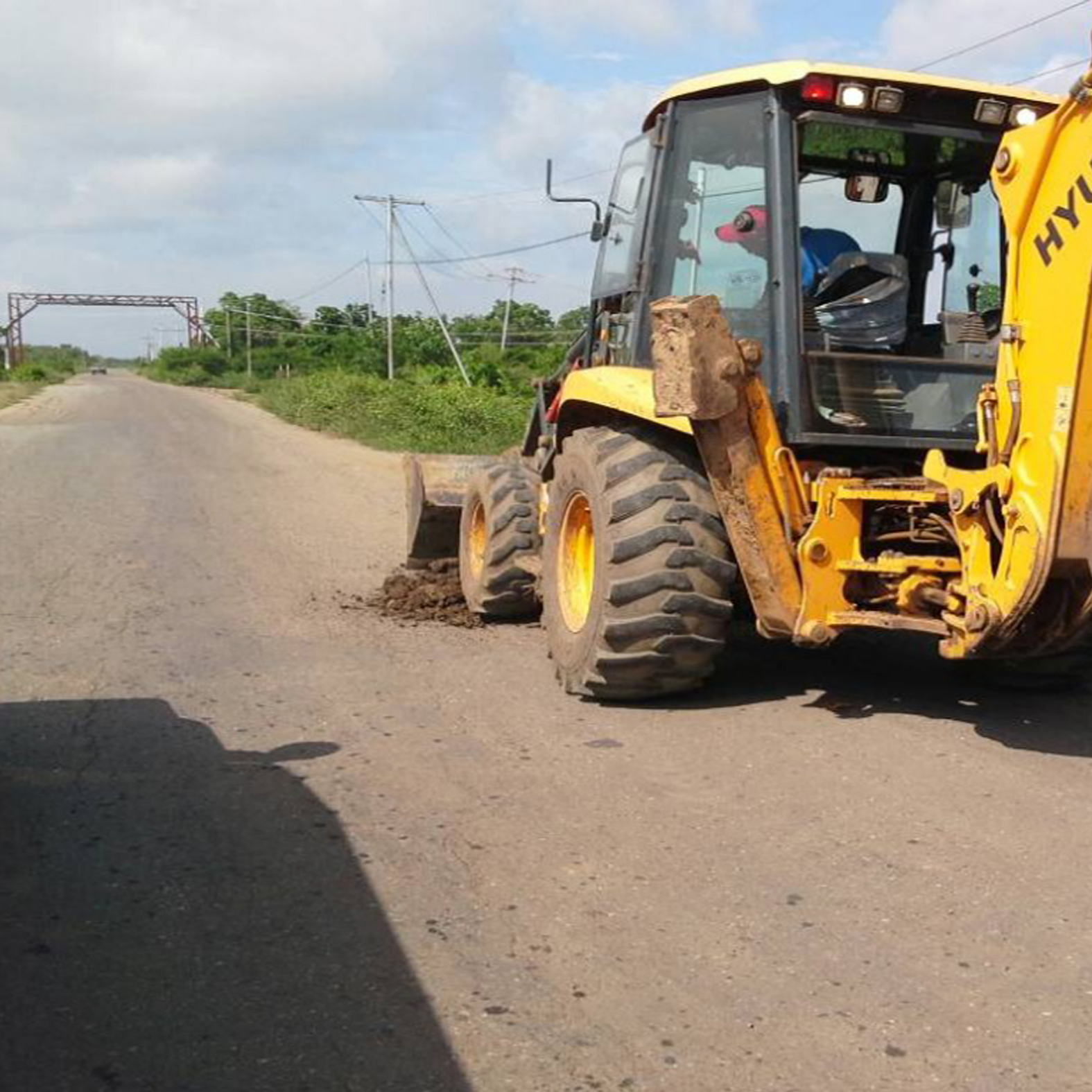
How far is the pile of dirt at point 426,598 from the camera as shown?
315 inches

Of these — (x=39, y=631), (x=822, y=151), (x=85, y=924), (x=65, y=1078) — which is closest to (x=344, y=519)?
(x=39, y=631)

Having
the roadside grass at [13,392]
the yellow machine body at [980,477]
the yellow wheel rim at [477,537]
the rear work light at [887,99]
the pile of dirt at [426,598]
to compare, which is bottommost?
the roadside grass at [13,392]

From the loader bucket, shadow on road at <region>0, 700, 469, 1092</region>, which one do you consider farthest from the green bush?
shadow on road at <region>0, 700, 469, 1092</region>

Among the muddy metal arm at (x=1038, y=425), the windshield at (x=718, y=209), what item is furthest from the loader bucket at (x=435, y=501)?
the muddy metal arm at (x=1038, y=425)

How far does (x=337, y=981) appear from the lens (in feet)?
10.4

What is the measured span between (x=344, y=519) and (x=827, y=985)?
10.0 metres

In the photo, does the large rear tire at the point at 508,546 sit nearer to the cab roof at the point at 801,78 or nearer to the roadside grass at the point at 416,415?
the cab roof at the point at 801,78

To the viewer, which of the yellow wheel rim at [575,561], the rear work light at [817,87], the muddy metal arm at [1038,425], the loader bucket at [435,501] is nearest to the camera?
the muddy metal arm at [1038,425]

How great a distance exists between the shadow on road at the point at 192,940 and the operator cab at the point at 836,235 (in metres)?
2.62

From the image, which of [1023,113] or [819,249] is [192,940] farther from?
[1023,113]

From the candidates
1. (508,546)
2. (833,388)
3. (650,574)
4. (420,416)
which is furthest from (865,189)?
(420,416)

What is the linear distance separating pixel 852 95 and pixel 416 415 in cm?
2123

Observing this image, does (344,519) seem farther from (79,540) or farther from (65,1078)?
(65,1078)

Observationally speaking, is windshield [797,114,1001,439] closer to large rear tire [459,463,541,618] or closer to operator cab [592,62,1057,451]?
operator cab [592,62,1057,451]
